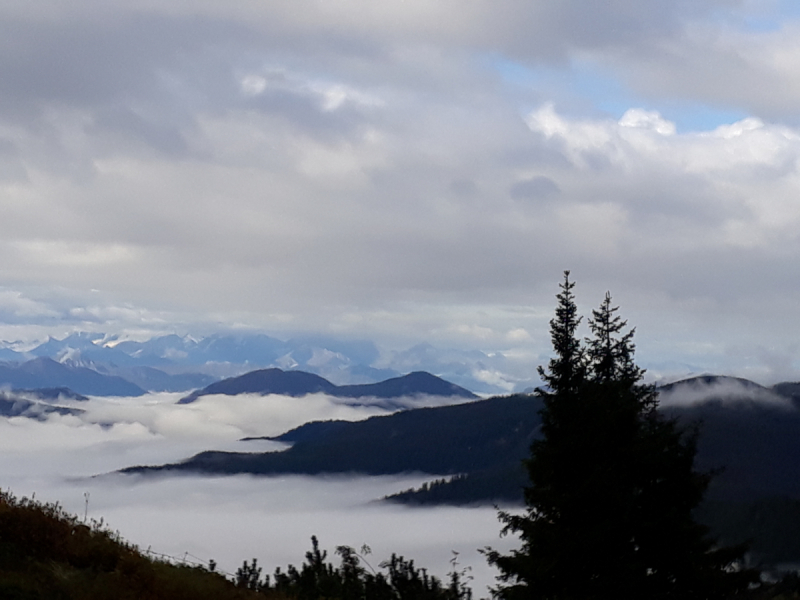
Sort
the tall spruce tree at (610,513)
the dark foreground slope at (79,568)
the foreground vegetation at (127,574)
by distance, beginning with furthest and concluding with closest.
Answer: the tall spruce tree at (610,513) → the foreground vegetation at (127,574) → the dark foreground slope at (79,568)

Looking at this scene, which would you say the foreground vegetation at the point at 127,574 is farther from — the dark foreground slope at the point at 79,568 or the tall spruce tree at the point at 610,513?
the tall spruce tree at the point at 610,513

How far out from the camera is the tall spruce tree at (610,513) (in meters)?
23.7

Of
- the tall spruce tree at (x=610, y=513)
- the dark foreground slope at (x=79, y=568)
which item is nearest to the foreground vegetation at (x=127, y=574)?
the dark foreground slope at (x=79, y=568)

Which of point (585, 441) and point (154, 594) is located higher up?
point (585, 441)

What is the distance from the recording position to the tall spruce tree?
77.8 ft

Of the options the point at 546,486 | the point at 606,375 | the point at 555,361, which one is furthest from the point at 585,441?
the point at 606,375

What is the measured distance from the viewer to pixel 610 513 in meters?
24.1

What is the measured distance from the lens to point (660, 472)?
26.0 meters

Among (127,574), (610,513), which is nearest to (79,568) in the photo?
(127,574)

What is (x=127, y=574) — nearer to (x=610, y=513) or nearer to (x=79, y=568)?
(x=79, y=568)

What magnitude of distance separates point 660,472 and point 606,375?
849 cm

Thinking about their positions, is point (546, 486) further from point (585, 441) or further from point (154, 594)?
point (154, 594)

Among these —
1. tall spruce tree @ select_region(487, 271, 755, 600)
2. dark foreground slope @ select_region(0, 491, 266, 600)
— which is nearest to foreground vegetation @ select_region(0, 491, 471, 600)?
dark foreground slope @ select_region(0, 491, 266, 600)

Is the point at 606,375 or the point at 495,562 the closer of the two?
the point at 495,562
